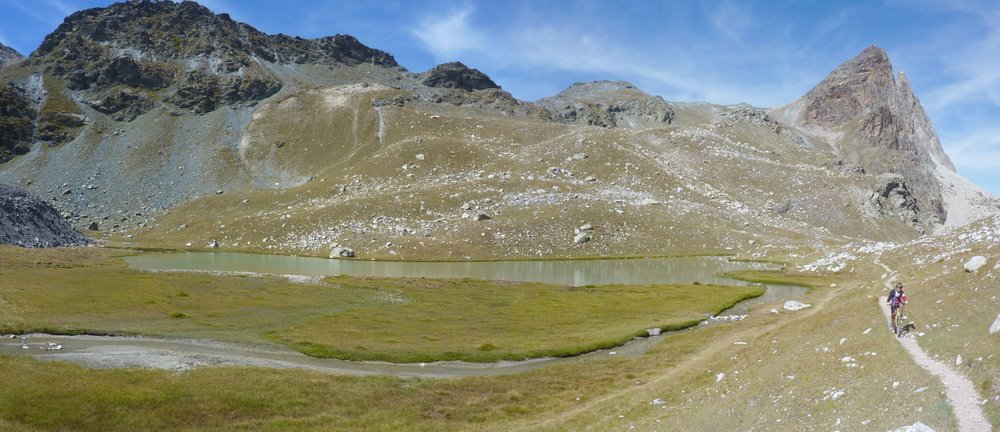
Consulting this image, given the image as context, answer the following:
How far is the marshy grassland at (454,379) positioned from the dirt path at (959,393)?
1.04 ft

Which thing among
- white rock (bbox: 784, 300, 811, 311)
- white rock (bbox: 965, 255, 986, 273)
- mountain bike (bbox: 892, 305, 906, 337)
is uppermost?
white rock (bbox: 965, 255, 986, 273)

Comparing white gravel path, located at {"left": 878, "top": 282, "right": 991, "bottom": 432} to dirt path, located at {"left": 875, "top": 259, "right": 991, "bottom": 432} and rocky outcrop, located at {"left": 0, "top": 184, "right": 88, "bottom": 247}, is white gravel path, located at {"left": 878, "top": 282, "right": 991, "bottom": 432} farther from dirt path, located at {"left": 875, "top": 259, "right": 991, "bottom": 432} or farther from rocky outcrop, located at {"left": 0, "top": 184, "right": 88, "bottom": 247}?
rocky outcrop, located at {"left": 0, "top": 184, "right": 88, "bottom": 247}

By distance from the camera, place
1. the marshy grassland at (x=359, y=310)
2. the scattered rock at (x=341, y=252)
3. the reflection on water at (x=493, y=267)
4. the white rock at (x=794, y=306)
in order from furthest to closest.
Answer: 1. the scattered rock at (x=341, y=252)
2. the reflection on water at (x=493, y=267)
3. the white rock at (x=794, y=306)
4. the marshy grassland at (x=359, y=310)

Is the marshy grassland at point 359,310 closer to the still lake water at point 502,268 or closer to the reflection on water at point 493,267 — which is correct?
the still lake water at point 502,268

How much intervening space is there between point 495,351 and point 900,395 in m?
30.9

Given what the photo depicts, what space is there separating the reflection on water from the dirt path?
73000 mm

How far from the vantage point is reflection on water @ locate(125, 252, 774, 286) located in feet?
330

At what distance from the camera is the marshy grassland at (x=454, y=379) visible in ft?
68.8

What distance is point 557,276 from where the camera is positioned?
104250 millimetres

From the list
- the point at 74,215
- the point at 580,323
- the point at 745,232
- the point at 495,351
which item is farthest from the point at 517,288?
the point at 74,215

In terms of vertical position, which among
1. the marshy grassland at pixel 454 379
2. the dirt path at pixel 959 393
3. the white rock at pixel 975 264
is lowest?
the marshy grassland at pixel 454 379

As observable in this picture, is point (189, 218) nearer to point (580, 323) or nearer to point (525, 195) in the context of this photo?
point (525, 195)

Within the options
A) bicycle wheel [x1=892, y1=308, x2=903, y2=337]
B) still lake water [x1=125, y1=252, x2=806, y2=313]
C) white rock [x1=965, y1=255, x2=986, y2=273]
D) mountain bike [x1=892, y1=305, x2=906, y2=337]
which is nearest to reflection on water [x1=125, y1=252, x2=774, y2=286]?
still lake water [x1=125, y1=252, x2=806, y2=313]

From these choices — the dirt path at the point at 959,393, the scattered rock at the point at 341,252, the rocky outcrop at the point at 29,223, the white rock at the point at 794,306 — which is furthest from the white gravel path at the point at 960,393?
the rocky outcrop at the point at 29,223
